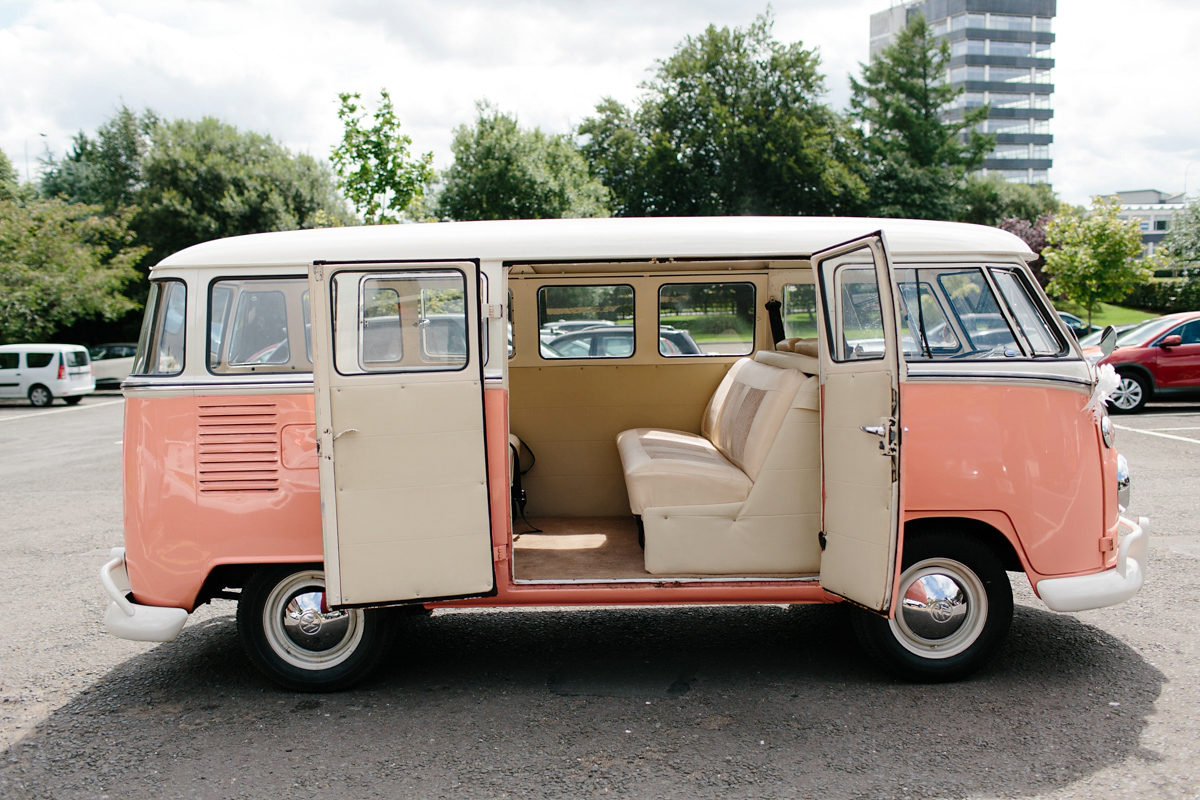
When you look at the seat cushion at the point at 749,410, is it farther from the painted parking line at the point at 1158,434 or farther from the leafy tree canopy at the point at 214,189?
the leafy tree canopy at the point at 214,189

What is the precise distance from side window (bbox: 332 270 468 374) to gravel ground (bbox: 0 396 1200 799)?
1657 millimetres

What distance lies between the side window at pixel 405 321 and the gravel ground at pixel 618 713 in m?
1.66

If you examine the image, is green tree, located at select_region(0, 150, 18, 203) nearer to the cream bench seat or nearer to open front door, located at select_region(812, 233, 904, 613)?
the cream bench seat

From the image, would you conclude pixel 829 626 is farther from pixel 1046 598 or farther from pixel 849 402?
pixel 849 402

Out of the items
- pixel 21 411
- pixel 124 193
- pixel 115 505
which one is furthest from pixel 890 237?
pixel 124 193

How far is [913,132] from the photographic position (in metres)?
50.6

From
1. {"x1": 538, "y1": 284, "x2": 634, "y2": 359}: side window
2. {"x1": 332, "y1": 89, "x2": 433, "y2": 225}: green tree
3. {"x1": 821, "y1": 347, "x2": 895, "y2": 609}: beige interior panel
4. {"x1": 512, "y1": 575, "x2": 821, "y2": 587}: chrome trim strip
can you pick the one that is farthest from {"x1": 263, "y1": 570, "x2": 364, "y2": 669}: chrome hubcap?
{"x1": 332, "y1": 89, "x2": 433, "y2": 225}: green tree

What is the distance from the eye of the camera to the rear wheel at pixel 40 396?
21609 mm

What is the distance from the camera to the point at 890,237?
172 inches

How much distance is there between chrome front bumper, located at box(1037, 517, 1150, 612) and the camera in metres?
4.25

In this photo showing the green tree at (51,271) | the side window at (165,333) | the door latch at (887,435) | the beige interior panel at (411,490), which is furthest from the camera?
the green tree at (51,271)

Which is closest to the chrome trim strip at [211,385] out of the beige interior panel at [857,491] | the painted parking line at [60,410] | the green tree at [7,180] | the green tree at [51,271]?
the beige interior panel at [857,491]

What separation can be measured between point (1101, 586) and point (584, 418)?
3.38m

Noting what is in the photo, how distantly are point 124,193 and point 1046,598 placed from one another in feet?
140
